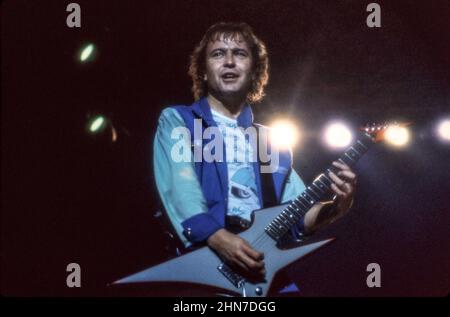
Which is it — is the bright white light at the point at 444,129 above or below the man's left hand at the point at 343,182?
above

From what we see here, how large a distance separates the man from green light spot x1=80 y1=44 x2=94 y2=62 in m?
0.49

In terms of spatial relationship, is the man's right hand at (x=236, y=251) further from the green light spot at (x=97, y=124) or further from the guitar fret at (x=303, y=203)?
the green light spot at (x=97, y=124)

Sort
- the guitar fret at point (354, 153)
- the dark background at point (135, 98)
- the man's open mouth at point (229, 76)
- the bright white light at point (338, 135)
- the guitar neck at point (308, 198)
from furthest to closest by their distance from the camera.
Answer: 1. the bright white light at point (338, 135)
2. the dark background at point (135, 98)
3. the man's open mouth at point (229, 76)
4. the guitar fret at point (354, 153)
5. the guitar neck at point (308, 198)

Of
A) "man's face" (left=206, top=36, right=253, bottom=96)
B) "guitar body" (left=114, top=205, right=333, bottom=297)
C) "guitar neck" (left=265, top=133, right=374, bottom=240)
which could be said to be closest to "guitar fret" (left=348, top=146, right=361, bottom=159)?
"guitar neck" (left=265, top=133, right=374, bottom=240)

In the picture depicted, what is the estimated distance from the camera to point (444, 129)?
2557 millimetres

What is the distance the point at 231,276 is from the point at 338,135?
47.7 inches

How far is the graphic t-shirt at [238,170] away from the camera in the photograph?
1.74 metres

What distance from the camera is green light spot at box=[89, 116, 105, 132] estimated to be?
2.19 m

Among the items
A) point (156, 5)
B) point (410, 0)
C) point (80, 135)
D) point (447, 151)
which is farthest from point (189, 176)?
point (447, 151)

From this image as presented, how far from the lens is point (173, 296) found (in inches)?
66.9

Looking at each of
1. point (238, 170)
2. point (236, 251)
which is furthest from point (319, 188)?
point (236, 251)

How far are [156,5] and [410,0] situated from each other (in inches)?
48.4

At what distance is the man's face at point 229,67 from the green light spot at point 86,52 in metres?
0.58
